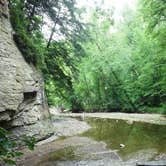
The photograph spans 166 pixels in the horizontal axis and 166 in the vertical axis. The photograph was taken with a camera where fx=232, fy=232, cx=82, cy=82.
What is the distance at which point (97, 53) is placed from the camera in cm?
2672

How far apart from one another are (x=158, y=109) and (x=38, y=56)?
1336 centimetres

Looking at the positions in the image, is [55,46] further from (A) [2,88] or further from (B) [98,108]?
(B) [98,108]

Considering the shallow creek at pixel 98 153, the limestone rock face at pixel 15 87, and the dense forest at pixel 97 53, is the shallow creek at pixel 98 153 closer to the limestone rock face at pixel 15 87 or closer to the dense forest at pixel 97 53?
the limestone rock face at pixel 15 87

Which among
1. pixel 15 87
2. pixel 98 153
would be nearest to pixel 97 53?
pixel 15 87

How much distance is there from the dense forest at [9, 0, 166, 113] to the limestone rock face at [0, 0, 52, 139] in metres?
1.25

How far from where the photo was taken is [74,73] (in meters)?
17.3

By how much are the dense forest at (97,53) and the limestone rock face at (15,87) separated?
1247mm

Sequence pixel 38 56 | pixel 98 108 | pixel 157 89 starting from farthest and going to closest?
pixel 98 108
pixel 157 89
pixel 38 56

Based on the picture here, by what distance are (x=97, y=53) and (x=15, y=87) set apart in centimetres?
1891

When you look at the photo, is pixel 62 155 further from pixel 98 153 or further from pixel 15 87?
pixel 15 87

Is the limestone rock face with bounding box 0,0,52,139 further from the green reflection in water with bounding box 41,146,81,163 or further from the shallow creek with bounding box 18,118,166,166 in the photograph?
the green reflection in water with bounding box 41,146,81,163

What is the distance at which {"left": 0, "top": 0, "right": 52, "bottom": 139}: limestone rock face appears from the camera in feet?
26.2

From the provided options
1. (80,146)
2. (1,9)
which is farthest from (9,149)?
(1,9)

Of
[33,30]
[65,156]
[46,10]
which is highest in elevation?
[46,10]
